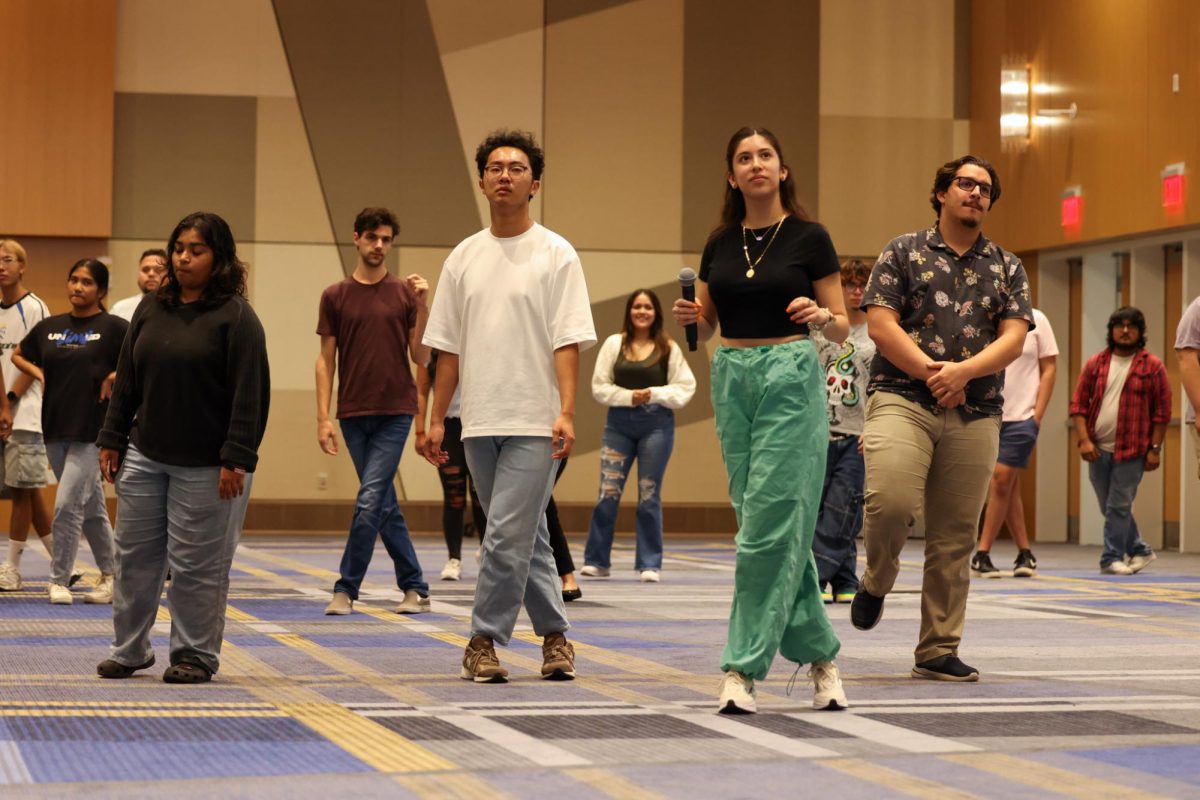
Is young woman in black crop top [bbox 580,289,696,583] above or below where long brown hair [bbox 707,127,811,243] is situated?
below

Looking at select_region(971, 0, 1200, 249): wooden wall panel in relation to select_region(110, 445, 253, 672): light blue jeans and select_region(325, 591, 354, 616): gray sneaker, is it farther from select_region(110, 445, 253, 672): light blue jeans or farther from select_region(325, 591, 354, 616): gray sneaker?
select_region(110, 445, 253, 672): light blue jeans

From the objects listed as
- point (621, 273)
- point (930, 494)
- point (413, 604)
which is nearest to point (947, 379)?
point (930, 494)

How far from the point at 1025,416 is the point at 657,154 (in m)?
7.01

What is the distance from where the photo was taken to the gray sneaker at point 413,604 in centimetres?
879

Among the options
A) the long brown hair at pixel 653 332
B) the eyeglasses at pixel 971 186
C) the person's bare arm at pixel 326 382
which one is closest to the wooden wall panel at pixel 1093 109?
the long brown hair at pixel 653 332

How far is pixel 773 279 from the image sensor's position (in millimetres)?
5445

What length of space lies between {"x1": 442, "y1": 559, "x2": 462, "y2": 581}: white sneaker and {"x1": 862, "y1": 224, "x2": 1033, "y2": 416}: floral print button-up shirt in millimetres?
5326

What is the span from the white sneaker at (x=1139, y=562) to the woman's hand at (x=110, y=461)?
27.7 feet

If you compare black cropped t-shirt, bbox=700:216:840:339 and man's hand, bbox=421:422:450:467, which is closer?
black cropped t-shirt, bbox=700:216:840:339

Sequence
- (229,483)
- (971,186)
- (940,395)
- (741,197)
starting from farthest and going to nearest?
(971,186) → (940,395) → (229,483) → (741,197)

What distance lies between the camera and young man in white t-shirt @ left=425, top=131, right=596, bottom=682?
20.2 ft

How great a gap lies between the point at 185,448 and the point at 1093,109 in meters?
12.5

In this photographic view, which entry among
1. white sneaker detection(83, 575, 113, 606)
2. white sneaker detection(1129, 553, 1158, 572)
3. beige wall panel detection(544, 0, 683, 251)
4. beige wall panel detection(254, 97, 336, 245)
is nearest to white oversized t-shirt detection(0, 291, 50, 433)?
white sneaker detection(83, 575, 113, 606)

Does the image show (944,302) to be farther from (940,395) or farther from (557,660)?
(557,660)
